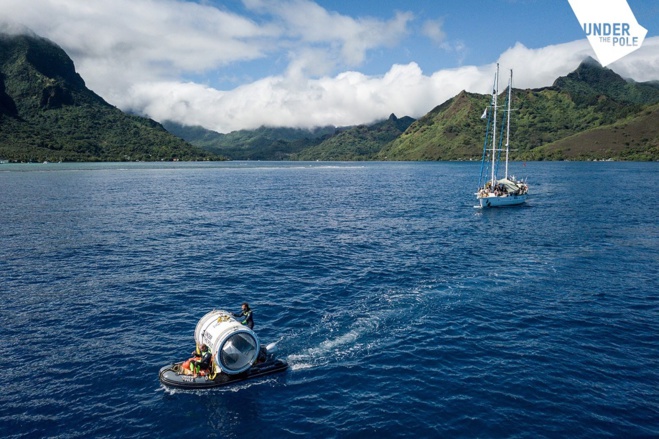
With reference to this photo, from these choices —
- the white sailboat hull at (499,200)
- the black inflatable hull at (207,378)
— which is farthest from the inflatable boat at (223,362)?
the white sailboat hull at (499,200)

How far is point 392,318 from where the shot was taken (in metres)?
36.4

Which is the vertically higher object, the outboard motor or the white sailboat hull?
the white sailboat hull

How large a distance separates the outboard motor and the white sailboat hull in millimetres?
88655

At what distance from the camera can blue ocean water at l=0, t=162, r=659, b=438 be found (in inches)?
912

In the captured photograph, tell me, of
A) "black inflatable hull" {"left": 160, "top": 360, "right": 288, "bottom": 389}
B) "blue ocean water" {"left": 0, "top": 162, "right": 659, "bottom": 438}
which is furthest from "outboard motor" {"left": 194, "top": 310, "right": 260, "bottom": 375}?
"blue ocean water" {"left": 0, "top": 162, "right": 659, "bottom": 438}

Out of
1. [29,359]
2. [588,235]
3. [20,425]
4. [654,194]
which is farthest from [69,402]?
[654,194]

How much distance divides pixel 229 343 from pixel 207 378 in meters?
2.54

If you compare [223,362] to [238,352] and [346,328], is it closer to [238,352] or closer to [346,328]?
[238,352]

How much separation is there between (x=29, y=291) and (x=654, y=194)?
158 m

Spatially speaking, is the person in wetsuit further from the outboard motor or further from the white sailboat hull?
the white sailboat hull

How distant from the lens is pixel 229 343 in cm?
2698

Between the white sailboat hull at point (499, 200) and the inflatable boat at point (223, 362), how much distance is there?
287ft

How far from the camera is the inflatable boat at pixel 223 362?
2631cm

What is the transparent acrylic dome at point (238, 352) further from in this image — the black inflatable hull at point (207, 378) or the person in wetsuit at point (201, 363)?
the person in wetsuit at point (201, 363)
